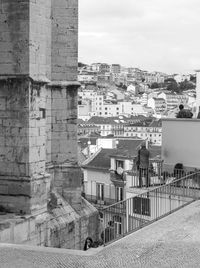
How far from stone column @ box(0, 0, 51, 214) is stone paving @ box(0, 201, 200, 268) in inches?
99.2

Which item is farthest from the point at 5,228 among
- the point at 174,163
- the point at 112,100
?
the point at 112,100

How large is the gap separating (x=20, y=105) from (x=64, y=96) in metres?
2.67

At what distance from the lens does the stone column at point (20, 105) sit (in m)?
12.7

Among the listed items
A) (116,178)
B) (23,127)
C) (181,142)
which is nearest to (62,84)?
(23,127)

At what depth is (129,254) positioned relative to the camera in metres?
9.89

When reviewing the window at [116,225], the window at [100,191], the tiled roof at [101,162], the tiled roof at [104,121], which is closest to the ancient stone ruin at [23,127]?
the window at [116,225]

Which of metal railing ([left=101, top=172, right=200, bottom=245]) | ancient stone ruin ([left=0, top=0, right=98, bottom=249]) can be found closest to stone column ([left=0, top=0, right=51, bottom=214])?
ancient stone ruin ([left=0, top=0, right=98, bottom=249])

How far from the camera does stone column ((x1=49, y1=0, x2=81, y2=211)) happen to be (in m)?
15.3

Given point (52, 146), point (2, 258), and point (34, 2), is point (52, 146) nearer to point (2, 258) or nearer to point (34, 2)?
point (34, 2)

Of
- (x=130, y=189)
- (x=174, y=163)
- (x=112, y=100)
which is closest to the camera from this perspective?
(x=130, y=189)

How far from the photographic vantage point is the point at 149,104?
584 ft

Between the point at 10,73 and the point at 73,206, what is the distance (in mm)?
4320

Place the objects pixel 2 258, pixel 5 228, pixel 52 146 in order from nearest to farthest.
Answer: pixel 2 258 < pixel 5 228 < pixel 52 146

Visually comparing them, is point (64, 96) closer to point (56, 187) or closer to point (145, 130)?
point (56, 187)
